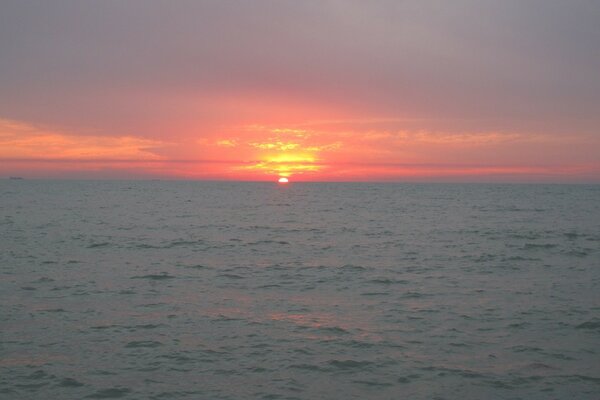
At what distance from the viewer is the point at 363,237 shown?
145 feet

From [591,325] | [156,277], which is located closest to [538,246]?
[591,325]

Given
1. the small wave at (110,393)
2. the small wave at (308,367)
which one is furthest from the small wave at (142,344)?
the small wave at (308,367)

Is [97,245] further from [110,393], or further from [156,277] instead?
[110,393]

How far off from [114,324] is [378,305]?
9303 mm

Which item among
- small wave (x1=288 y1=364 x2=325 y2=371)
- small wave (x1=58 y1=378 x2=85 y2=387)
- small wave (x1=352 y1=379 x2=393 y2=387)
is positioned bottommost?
small wave (x1=352 y1=379 x2=393 y2=387)

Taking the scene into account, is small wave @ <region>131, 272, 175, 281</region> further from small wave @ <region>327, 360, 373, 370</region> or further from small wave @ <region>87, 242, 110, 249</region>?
small wave @ <region>327, 360, 373, 370</region>

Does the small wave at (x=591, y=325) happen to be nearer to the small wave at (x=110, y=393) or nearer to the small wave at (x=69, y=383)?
the small wave at (x=110, y=393)

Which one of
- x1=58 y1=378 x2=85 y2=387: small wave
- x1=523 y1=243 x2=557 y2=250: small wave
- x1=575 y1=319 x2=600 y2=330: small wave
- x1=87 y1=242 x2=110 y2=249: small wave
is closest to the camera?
x1=58 y1=378 x2=85 y2=387: small wave

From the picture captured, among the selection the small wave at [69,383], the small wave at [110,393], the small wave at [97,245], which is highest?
the small wave at [69,383]

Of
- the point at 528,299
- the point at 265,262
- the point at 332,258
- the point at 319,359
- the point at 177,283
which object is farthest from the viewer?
the point at 332,258

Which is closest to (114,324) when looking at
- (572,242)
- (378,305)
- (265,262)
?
(378,305)

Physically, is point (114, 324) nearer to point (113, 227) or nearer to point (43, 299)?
point (43, 299)

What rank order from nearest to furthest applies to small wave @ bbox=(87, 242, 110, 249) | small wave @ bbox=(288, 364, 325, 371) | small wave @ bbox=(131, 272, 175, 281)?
small wave @ bbox=(288, 364, 325, 371) → small wave @ bbox=(131, 272, 175, 281) → small wave @ bbox=(87, 242, 110, 249)

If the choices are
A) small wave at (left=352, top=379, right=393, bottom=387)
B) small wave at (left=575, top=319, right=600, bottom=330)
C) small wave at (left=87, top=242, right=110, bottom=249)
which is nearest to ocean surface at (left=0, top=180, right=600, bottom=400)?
small wave at (left=352, top=379, right=393, bottom=387)
